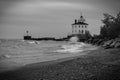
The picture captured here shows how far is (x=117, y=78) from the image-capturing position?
18.3 feet

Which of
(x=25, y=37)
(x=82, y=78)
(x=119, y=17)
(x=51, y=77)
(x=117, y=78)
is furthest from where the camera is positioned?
(x=25, y=37)

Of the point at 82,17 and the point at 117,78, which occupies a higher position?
the point at 82,17

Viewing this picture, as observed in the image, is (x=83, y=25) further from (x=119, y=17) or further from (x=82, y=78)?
(x=82, y=78)

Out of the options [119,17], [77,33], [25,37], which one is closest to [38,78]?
[119,17]

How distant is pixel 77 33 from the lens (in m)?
102

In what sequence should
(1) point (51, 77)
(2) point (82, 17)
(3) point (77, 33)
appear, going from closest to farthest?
(1) point (51, 77)
(3) point (77, 33)
(2) point (82, 17)

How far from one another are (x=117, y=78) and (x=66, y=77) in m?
2.17

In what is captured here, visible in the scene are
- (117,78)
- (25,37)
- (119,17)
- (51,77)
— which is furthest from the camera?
(25,37)

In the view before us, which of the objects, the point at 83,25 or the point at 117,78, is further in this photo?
the point at 83,25

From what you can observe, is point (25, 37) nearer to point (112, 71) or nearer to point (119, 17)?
point (119, 17)

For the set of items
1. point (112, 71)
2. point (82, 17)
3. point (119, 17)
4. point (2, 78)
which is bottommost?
point (2, 78)

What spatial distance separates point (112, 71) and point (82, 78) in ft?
4.73

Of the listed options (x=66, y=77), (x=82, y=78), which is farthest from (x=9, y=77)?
(x=82, y=78)

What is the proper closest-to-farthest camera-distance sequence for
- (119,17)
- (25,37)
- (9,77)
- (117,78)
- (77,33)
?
(117,78)
(9,77)
(119,17)
(77,33)
(25,37)
